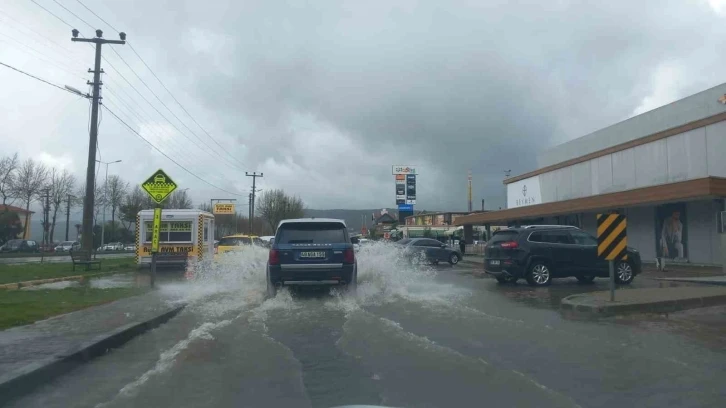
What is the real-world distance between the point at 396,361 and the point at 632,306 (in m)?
6.41

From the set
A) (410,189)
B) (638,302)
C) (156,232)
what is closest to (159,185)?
(156,232)

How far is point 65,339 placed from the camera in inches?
325

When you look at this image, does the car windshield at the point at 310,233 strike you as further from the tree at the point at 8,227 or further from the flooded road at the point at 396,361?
the tree at the point at 8,227

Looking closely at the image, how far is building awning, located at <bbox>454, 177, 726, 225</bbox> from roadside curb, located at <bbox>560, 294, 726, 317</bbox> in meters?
12.2

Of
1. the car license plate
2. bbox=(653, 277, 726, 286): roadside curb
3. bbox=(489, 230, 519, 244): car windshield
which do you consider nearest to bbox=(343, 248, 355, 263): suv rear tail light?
the car license plate

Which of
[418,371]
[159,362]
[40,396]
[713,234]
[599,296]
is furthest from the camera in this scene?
[713,234]

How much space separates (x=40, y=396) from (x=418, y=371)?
4002mm

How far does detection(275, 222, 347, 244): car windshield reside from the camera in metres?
13.5

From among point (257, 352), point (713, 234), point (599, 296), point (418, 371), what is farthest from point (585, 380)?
point (713, 234)

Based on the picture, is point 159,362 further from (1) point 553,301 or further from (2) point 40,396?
(1) point 553,301

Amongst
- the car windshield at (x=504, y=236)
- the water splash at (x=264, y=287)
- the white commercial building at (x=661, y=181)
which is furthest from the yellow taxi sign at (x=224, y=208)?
the car windshield at (x=504, y=236)

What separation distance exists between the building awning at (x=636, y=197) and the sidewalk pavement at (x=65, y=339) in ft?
67.7

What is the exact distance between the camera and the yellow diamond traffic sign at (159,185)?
1571 centimetres

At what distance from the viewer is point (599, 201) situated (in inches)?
1232
